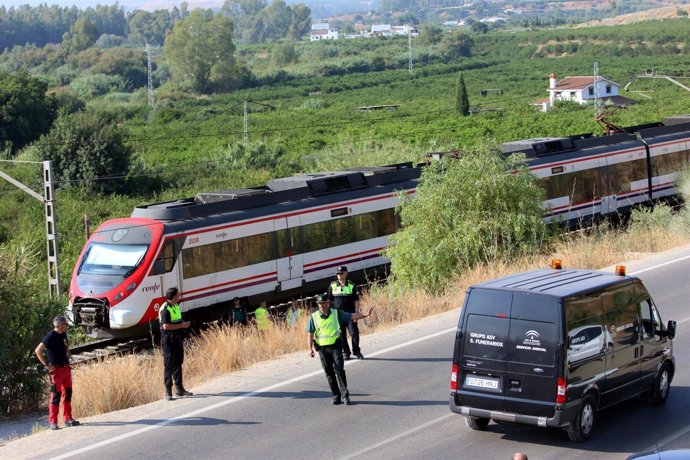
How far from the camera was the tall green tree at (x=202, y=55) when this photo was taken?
143250 mm

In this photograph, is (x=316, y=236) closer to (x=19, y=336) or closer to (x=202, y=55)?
(x=19, y=336)

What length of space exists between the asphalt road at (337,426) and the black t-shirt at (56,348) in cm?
88

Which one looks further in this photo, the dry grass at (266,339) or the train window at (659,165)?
the train window at (659,165)

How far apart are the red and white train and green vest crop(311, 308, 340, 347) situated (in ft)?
27.2

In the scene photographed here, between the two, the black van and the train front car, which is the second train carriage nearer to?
the train front car

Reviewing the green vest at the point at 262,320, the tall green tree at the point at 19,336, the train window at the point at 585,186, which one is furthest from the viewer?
the train window at the point at 585,186

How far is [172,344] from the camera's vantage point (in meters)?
14.5

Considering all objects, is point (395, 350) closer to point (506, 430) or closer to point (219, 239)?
point (506, 430)

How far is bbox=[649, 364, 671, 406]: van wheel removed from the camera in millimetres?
13188

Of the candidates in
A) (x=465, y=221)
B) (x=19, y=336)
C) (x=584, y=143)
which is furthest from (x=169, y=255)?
(x=584, y=143)

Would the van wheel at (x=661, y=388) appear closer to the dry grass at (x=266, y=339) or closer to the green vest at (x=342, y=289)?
the green vest at (x=342, y=289)

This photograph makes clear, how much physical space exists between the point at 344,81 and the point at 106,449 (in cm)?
13087

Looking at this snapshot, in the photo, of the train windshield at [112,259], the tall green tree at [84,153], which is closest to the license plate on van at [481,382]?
the train windshield at [112,259]

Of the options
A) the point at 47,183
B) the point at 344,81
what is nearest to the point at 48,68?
→ the point at 344,81
